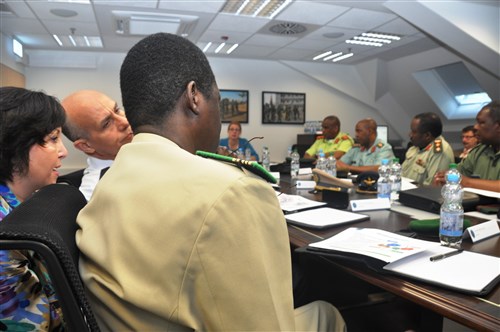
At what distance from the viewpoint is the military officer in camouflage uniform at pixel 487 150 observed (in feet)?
8.09

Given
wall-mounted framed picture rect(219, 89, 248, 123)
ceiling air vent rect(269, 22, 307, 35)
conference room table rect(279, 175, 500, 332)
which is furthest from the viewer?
wall-mounted framed picture rect(219, 89, 248, 123)

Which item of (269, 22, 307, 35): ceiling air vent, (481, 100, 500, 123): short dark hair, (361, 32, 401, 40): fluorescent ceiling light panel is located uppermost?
(361, 32, 401, 40): fluorescent ceiling light panel

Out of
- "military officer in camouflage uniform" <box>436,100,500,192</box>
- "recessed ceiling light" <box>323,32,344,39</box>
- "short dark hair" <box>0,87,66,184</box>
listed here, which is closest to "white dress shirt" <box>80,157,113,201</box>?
"short dark hair" <box>0,87,66,184</box>

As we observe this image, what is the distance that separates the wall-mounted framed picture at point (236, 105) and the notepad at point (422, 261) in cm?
667

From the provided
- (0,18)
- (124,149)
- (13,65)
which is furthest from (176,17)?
(124,149)

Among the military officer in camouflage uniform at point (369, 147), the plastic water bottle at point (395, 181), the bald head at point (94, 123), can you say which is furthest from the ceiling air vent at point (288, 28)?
the bald head at point (94, 123)

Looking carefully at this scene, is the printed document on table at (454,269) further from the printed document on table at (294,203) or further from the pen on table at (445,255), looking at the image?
the printed document on table at (294,203)

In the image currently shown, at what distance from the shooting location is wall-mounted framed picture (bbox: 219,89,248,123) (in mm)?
7602

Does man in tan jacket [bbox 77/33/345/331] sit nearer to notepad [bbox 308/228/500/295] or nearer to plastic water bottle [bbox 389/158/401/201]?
notepad [bbox 308/228/500/295]

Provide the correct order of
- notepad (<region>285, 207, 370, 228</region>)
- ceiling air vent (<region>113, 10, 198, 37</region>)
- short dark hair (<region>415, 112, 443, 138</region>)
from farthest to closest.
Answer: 1. ceiling air vent (<region>113, 10, 198, 37</region>)
2. short dark hair (<region>415, 112, 443, 138</region>)
3. notepad (<region>285, 207, 370, 228</region>)

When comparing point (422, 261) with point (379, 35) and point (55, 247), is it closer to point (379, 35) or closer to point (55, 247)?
point (55, 247)

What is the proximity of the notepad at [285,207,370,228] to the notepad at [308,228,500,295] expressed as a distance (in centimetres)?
22

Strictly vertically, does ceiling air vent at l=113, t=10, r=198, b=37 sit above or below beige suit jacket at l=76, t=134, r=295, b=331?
above

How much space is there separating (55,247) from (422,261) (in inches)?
32.8
